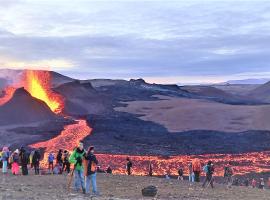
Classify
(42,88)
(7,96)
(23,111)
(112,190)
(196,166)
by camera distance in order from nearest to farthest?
(112,190), (196,166), (23,111), (7,96), (42,88)

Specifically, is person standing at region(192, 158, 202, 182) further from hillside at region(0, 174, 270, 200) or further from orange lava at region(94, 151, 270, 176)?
orange lava at region(94, 151, 270, 176)

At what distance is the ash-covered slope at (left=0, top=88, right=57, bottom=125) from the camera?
7125 centimetres

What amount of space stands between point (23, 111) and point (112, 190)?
170 feet

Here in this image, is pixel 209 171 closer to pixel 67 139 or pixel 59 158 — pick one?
pixel 59 158

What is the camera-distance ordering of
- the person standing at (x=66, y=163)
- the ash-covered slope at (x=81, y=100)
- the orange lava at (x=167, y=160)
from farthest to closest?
the ash-covered slope at (x=81, y=100)
the orange lava at (x=167, y=160)
the person standing at (x=66, y=163)

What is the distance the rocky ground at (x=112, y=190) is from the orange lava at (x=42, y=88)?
53.8 meters

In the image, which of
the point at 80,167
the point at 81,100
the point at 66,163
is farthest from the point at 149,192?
the point at 81,100

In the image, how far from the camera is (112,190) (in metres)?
25.1

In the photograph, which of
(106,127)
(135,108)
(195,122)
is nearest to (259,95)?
(135,108)

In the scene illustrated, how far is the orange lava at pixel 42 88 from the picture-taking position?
289 feet

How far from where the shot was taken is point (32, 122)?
70.5 m

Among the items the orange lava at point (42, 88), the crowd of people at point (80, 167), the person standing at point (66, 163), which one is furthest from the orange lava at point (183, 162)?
the orange lava at point (42, 88)

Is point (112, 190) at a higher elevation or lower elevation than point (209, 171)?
lower

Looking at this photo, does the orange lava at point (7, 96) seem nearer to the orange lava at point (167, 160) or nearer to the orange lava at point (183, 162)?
the orange lava at point (167, 160)
